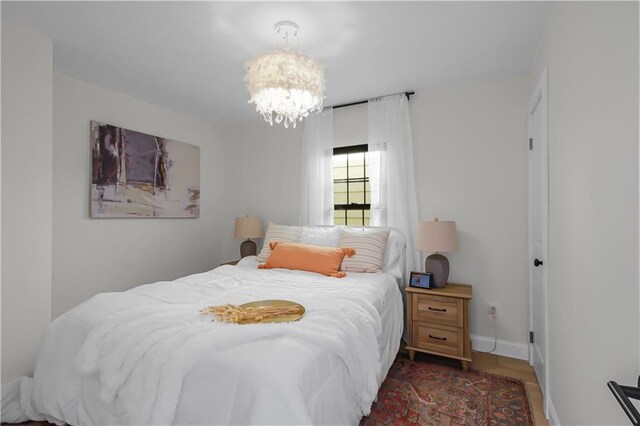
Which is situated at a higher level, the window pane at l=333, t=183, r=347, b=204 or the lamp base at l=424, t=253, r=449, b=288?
the window pane at l=333, t=183, r=347, b=204

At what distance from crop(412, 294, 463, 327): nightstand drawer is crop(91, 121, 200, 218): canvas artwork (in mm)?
2960

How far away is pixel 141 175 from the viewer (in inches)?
129

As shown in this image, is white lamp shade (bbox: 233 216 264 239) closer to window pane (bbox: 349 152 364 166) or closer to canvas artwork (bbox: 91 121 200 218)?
canvas artwork (bbox: 91 121 200 218)

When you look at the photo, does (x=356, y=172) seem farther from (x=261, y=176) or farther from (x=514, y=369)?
(x=514, y=369)

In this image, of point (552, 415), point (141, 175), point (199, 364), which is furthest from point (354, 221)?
point (199, 364)

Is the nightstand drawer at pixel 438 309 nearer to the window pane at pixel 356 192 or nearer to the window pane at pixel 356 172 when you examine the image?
the window pane at pixel 356 192

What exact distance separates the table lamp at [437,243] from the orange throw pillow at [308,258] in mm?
652

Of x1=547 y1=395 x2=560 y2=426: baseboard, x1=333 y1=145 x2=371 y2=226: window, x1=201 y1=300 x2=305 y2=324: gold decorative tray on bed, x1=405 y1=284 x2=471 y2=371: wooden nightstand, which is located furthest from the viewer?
x1=333 y1=145 x2=371 y2=226: window

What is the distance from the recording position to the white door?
1862mm

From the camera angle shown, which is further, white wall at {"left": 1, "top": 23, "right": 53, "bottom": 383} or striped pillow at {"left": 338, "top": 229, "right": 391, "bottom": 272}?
striped pillow at {"left": 338, "top": 229, "right": 391, "bottom": 272}

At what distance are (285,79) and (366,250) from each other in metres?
1.64

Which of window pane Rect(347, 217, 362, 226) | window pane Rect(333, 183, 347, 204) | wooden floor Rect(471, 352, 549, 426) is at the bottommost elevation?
wooden floor Rect(471, 352, 549, 426)

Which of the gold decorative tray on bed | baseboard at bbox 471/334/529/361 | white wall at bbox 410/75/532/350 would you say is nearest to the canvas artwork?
the gold decorative tray on bed

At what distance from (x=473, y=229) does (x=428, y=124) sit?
114cm
